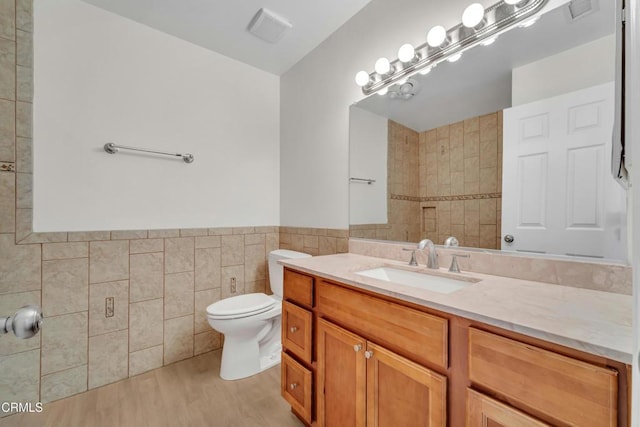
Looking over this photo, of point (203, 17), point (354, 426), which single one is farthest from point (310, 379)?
point (203, 17)

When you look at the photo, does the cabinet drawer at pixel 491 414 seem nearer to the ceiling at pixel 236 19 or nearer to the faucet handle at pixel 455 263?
the faucet handle at pixel 455 263

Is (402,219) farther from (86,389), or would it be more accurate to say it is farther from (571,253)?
(86,389)

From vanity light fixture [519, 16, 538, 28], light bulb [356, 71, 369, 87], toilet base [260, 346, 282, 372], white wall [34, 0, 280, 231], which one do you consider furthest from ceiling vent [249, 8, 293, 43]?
toilet base [260, 346, 282, 372]

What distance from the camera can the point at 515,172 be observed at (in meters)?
1.14

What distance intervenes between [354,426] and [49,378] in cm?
185

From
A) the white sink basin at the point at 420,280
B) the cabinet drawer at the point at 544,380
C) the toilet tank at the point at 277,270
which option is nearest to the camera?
the cabinet drawer at the point at 544,380

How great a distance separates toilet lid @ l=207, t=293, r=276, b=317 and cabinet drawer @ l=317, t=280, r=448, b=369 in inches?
29.5

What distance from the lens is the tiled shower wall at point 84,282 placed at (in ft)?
5.00

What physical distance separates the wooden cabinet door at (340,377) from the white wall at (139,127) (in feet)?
4.89

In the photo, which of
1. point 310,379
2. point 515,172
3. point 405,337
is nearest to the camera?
point 405,337

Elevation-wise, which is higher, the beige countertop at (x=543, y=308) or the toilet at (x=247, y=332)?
the beige countertop at (x=543, y=308)

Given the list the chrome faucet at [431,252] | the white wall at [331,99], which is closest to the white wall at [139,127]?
the white wall at [331,99]

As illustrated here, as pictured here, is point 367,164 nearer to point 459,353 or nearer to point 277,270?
point 277,270

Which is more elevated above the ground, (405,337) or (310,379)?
(405,337)
